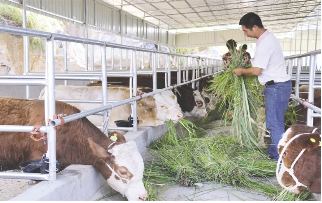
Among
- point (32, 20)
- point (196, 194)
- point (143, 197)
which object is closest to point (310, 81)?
point (196, 194)

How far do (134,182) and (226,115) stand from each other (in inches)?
82.3

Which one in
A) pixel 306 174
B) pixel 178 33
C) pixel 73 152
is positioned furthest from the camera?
pixel 178 33

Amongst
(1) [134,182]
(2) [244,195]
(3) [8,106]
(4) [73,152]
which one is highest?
(3) [8,106]

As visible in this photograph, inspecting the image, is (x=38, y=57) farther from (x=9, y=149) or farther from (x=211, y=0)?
(x=9, y=149)

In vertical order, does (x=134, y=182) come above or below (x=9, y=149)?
below

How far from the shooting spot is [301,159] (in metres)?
2.13

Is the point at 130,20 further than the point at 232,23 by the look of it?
No

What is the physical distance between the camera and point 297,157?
84.0 inches

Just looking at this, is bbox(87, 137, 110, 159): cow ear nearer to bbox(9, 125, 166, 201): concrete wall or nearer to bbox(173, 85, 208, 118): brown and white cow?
bbox(9, 125, 166, 201): concrete wall

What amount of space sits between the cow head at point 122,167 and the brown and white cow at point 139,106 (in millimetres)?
2346

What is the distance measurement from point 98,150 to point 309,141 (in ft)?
5.49

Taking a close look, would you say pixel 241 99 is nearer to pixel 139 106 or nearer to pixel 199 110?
pixel 139 106

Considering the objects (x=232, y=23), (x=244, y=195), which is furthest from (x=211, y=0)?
(x=244, y=195)

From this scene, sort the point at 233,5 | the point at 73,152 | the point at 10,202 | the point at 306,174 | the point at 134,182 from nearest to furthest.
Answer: the point at 10,202 < the point at 306,174 < the point at 134,182 < the point at 73,152 < the point at 233,5
